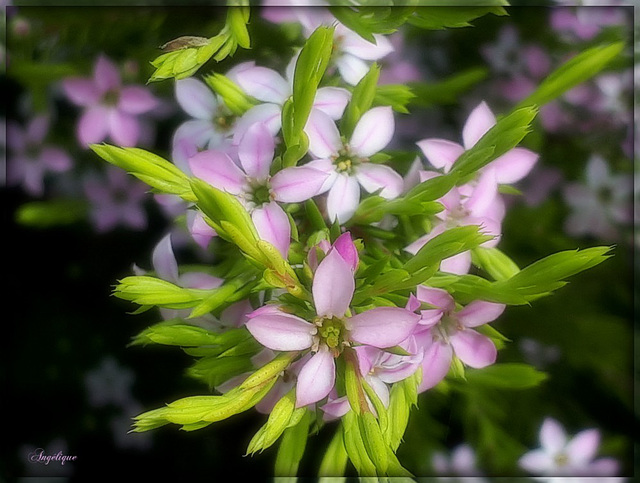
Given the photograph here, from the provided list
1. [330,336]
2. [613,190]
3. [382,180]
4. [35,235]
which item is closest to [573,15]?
[613,190]

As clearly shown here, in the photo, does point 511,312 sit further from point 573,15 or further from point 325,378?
point 325,378

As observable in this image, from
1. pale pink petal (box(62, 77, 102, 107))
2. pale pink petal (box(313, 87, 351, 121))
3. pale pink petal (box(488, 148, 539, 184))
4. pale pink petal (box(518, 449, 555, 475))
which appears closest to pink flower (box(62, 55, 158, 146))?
pale pink petal (box(62, 77, 102, 107))

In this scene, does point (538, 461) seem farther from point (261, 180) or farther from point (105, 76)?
point (105, 76)

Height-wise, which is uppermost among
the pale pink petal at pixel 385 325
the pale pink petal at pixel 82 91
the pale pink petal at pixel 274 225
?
the pale pink petal at pixel 274 225

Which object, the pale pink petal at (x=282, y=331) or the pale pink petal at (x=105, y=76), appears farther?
the pale pink petal at (x=105, y=76)

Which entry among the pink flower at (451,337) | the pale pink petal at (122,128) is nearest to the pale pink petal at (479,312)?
the pink flower at (451,337)

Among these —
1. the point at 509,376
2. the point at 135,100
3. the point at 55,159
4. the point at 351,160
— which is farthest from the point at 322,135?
the point at 55,159

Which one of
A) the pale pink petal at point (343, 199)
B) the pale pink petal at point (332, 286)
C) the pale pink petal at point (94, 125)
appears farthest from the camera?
the pale pink petal at point (94, 125)

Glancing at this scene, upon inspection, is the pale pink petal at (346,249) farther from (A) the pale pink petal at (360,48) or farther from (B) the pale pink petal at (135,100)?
(B) the pale pink petal at (135,100)
